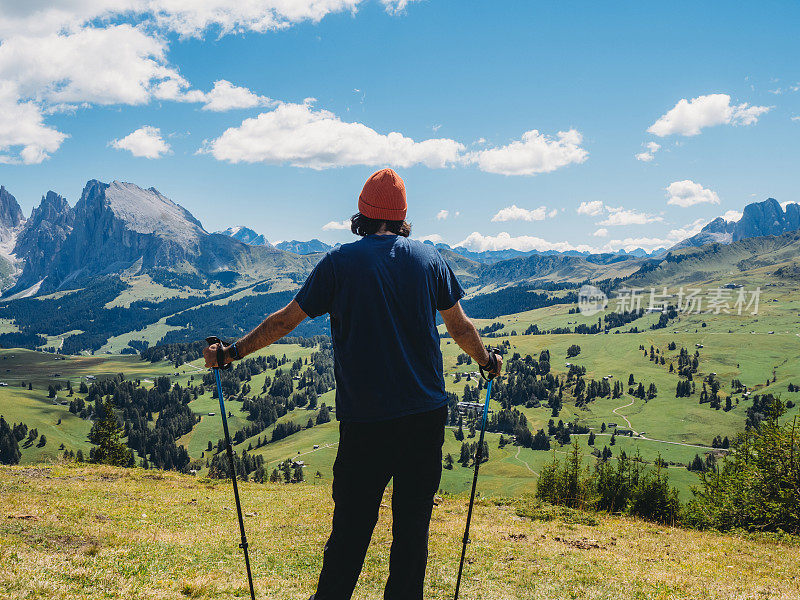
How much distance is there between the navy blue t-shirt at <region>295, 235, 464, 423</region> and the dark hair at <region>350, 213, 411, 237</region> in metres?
0.34

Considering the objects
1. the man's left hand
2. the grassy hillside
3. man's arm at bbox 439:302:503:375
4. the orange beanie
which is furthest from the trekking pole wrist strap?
the grassy hillside

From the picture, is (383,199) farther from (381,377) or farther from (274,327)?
(381,377)

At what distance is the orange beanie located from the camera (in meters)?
5.49

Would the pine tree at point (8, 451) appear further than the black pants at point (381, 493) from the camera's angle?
Yes

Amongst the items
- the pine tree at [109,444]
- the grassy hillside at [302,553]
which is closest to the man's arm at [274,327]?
the grassy hillside at [302,553]

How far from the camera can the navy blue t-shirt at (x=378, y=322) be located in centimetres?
500

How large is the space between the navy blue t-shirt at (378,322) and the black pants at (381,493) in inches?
8.1

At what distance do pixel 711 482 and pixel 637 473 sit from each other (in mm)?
11328

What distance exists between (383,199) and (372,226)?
35cm

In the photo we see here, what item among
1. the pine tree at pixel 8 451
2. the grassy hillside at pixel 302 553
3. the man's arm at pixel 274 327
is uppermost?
the man's arm at pixel 274 327

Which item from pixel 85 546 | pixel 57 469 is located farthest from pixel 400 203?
pixel 57 469

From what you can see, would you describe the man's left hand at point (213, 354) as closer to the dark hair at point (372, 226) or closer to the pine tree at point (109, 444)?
the dark hair at point (372, 226)

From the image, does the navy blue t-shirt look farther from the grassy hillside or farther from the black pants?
the grassy hillside

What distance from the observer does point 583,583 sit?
10.7m
